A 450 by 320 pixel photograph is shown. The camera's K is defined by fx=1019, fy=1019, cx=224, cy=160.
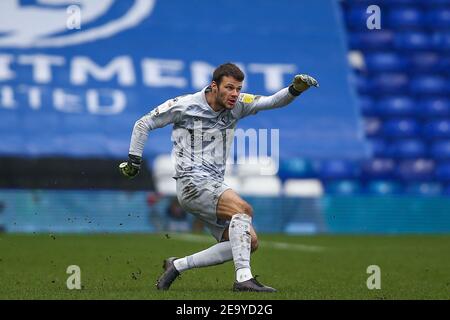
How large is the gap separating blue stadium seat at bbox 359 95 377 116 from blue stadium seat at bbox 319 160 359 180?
199 cm

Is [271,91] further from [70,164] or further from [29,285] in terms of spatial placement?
[29,285]

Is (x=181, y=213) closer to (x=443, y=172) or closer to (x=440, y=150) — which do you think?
(x=443, y=172)

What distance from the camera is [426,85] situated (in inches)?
1041

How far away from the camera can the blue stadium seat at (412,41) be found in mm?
26578

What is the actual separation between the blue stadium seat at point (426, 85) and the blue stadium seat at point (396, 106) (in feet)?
1.08

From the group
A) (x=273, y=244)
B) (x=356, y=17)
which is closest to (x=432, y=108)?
(x=356, y=17)

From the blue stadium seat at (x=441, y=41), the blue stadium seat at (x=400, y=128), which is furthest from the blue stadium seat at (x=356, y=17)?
the blue stadium seat at (x=400, y=128)

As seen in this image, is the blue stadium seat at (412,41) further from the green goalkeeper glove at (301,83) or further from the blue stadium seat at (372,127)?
the green goalkeeper glove at (301,83)

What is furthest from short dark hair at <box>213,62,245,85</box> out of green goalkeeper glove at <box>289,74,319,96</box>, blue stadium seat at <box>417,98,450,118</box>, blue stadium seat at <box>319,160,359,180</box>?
blue stadium seat at <box>417,98,450,118</box>

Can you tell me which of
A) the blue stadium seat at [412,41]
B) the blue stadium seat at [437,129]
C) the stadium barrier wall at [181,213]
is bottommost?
the stadium barrier wall at [181,213]

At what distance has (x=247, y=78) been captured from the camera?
80.4 feet

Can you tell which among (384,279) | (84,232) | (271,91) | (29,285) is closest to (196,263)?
(29,285)

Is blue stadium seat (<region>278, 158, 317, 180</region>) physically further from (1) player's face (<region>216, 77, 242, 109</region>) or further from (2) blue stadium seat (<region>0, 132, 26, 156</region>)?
(1) player's face (<region>216, 77, 242, 109</region>)

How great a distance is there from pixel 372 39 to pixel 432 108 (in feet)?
7.78
